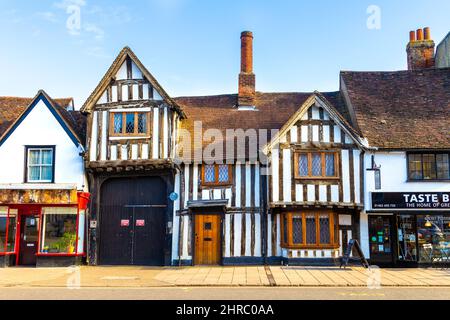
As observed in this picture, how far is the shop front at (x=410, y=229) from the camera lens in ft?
60.1

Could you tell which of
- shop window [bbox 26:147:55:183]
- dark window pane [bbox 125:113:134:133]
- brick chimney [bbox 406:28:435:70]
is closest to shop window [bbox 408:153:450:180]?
brick chimney [bbox 406:28:435:70]

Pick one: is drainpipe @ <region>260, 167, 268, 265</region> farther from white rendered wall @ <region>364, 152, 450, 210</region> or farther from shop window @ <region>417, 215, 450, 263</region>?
shop window @ <region>417, 215, 450, 263</region>

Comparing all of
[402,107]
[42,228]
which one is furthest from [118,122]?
[402,107]

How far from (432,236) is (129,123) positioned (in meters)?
12.4

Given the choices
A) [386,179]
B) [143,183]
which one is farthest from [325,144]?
[143,183]

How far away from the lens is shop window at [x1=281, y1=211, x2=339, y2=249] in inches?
721

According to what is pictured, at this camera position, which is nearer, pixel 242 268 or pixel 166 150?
pixel 242 268

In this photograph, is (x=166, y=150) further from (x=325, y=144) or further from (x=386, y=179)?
(x=386, y=179)

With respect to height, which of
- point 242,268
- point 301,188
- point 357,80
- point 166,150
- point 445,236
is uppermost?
point 357,80

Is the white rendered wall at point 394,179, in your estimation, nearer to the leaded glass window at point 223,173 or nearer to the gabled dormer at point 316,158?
the gabled dormer at point 316,158

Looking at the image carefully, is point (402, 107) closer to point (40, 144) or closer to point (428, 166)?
point (428, 166)

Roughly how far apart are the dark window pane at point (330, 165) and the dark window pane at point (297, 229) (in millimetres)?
2026

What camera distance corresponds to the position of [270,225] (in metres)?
19.2

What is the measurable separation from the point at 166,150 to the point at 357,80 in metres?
9.78
